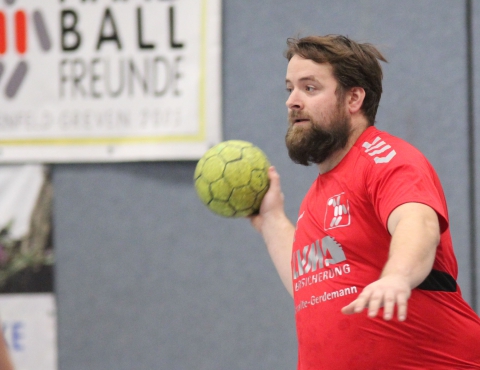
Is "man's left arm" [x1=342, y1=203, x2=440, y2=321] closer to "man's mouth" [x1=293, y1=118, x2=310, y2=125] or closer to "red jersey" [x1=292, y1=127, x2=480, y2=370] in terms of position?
"red jersey" [x1=292, y1=127, x2=480, y2=370]

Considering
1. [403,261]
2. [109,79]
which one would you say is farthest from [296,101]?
[109,79]

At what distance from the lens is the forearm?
2.41 metres

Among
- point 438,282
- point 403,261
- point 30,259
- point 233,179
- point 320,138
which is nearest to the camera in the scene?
point 403,261

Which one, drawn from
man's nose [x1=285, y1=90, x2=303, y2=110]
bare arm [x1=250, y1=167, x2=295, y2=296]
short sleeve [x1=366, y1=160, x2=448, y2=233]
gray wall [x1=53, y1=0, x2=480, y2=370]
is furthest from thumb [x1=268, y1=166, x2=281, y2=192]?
gray wall [x1=53, y1=0, x2=480, y2=370]

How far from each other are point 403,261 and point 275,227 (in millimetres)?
1011

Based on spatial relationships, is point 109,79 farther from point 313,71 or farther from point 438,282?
point 438,282

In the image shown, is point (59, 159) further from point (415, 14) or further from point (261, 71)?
point (415, 14)

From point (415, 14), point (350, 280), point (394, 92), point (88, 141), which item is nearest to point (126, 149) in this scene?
point (88, 141)

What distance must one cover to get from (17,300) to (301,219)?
221cm

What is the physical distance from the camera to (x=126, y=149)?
3646 millimetres

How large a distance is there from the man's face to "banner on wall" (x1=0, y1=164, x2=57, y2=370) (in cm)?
205

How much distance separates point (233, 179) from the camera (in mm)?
2432

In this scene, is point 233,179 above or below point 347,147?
below

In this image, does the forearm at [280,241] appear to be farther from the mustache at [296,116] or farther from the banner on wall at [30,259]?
the banner on wall at [30,259]
